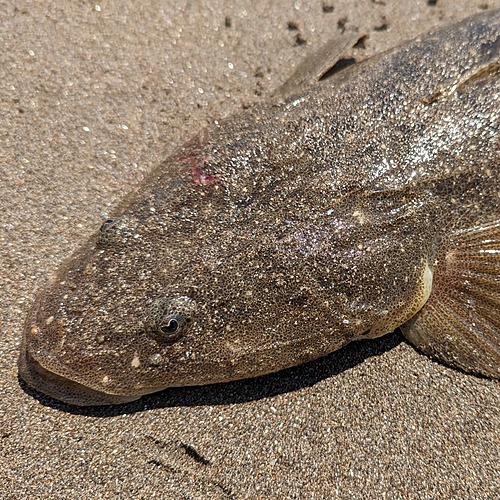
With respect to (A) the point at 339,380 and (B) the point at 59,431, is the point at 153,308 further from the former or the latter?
(A) the point at 339,380

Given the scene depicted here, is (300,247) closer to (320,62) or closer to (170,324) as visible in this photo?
(170,324)

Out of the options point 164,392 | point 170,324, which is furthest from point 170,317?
point 164,392

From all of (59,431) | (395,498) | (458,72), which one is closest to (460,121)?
(458,72)

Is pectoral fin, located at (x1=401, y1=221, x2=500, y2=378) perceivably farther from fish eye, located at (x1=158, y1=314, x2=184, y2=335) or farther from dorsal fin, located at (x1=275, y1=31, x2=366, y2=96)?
dorsal fin, located at (x1=275, y1=31, x2=366, y2=96)

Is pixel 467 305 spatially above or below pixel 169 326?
below

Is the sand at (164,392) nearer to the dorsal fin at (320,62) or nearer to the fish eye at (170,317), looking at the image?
the dorsal fin at (320,62)

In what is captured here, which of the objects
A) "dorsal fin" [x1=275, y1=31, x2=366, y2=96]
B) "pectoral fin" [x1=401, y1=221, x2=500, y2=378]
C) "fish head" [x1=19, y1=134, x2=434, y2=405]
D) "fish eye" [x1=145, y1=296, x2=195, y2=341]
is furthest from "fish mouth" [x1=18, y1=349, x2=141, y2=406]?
"dorsal fin" [x1=275, y1=31, x2=366, y2=96]
